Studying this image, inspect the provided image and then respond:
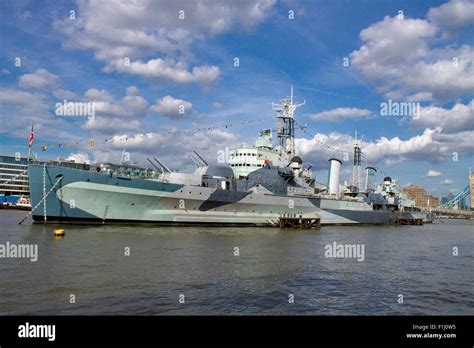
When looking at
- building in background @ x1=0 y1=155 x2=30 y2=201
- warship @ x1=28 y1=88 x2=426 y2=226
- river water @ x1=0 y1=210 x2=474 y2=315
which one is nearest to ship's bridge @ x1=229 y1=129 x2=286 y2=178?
warship @ x1=28 y1=88 x2=426 y2=226


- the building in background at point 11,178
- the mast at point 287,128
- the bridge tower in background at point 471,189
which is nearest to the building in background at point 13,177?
the building in background at point 11,178

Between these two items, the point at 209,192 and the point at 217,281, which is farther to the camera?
the point at 209,192

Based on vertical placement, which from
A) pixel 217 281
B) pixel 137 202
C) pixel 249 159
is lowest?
pixel 217 281

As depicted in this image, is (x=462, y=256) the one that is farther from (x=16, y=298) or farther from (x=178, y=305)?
(x=16, y=298)

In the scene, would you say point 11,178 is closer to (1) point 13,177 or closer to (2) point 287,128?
(1) point 13,177

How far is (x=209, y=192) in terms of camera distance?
33.7 metres

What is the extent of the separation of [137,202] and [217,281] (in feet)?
61.5

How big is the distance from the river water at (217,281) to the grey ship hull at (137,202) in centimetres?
657

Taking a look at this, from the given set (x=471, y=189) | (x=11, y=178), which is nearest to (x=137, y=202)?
(x=11, y=178)

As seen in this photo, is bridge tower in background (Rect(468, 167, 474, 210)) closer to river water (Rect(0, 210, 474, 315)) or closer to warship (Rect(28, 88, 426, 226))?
warship (Rect(28, 88, 426, 226))

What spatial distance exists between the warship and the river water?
21.8ft

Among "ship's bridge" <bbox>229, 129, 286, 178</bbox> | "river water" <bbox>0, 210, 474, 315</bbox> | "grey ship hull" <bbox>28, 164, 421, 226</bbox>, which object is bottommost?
"river water" <bbox>0, 210, 474, 315</bbox>

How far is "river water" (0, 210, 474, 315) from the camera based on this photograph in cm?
1048
